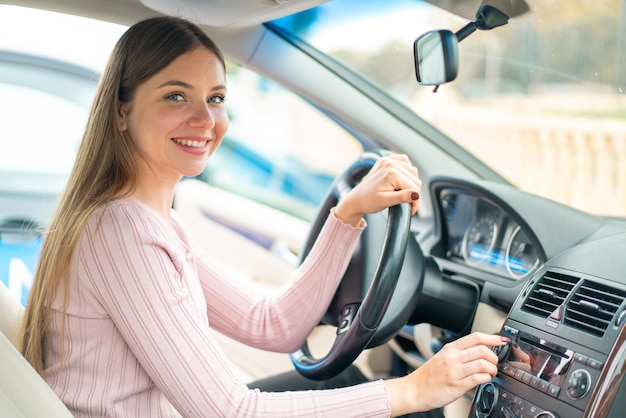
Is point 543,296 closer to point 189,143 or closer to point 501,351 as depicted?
point 501,351

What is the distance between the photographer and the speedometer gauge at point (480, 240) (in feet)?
6.42

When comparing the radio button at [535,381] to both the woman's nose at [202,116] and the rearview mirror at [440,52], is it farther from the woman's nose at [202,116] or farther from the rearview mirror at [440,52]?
the woman's nose at [202,116]

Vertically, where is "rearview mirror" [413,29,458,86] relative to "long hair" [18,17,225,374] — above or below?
above

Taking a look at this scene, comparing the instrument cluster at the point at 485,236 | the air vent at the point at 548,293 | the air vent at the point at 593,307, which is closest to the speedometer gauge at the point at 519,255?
the instrument cluster at the point at 485,236

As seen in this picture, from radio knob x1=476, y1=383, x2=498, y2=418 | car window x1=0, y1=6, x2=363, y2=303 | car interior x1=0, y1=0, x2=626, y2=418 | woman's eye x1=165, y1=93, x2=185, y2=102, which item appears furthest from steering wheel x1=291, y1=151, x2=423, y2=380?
car window x1=0, y1=6, x2=363, y2=303

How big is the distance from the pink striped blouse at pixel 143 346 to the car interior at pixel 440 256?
16 centimetres

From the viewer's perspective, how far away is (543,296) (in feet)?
4.89

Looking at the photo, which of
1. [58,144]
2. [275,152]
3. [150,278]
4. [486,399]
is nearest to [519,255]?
[486,399]

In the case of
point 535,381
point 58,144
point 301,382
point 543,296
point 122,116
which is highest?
point 122,116

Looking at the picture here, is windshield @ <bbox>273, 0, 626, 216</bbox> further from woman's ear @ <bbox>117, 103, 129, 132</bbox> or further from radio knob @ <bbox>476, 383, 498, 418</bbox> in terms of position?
radio knob @ <bbox>476, 383, 498, 418</bbox>

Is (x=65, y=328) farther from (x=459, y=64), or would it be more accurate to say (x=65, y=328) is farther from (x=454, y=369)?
(x=459, y=64)

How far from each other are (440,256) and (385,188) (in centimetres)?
57

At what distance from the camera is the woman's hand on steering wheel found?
60.6 inches

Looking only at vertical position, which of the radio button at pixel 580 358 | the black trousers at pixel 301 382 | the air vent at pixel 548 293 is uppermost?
the air vent at pixel 548 293
